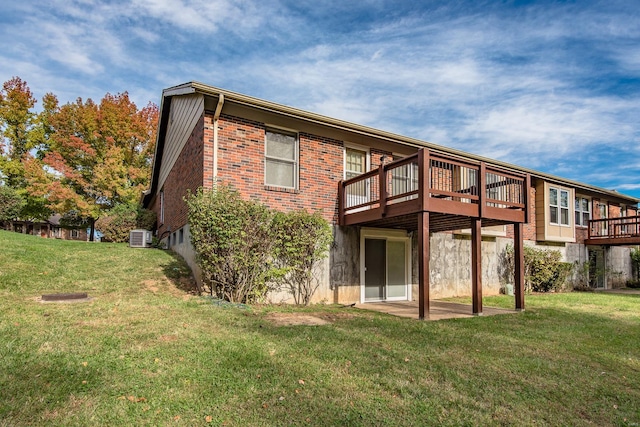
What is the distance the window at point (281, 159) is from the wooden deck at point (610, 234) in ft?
51.7

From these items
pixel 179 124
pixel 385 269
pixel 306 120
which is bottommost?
pixel 385 269

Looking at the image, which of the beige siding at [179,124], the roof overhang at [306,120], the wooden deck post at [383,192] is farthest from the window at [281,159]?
the wooden deck post at [383,192]

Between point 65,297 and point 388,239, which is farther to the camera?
point 388,239

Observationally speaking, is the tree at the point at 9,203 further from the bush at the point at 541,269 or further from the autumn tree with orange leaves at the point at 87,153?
the bush at the point at 541,269

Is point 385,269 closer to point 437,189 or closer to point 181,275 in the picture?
point 437,189

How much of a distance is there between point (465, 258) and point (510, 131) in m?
12.2

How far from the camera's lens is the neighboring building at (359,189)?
853 cm

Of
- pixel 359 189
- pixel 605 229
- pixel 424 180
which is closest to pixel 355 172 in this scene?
pixel 359 189

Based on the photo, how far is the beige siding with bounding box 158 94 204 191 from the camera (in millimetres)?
Answer: 9672

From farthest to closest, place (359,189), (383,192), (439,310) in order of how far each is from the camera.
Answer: (359,189)
(439,310)
(383,192)

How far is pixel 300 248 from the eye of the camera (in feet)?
29.9

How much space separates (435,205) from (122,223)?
15.8 metres

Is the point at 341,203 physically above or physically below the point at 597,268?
above

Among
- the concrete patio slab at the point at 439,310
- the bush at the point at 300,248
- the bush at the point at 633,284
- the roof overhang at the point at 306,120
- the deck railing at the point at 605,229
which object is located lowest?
the bush at the point at 633,284
